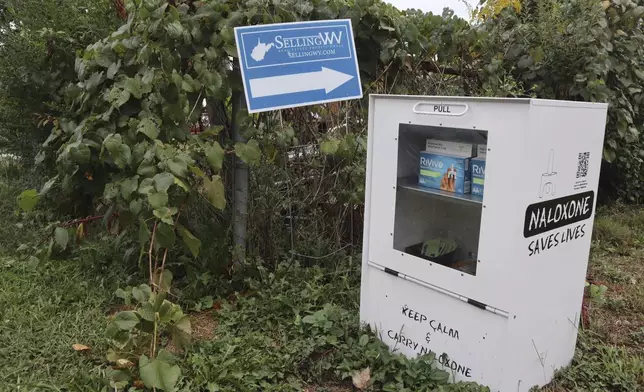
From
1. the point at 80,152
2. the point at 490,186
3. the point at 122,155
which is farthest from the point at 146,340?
the point at 490,186

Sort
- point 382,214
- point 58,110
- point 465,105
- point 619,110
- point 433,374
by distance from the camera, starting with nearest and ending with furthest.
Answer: point 465,105
point 433,374
point 382,214
point 58,110
point 619,110

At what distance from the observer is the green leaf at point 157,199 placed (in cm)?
234

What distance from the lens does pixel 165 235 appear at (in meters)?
2.45

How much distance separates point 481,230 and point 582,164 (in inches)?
22.7

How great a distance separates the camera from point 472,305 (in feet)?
7.27

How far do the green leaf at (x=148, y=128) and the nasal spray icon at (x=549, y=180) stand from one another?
1879mm

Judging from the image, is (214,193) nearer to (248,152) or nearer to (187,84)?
(248,152)

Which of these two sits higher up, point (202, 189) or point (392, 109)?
point (392, 109)

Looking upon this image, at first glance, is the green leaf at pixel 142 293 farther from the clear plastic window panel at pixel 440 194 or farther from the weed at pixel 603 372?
the weed at pixel 603 372

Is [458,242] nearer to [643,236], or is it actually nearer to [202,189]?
[202,189]

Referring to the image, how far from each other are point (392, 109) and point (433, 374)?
1241 mm

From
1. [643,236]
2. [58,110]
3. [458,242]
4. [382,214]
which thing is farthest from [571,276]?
[58,110]

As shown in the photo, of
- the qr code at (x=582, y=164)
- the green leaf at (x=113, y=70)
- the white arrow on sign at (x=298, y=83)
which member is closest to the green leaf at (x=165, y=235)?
the white arrow on sign at (x=298, y=83)

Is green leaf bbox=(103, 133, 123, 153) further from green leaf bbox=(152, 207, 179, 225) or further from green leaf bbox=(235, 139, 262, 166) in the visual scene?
green leaf bbox=(235, 139, 262, 166)
